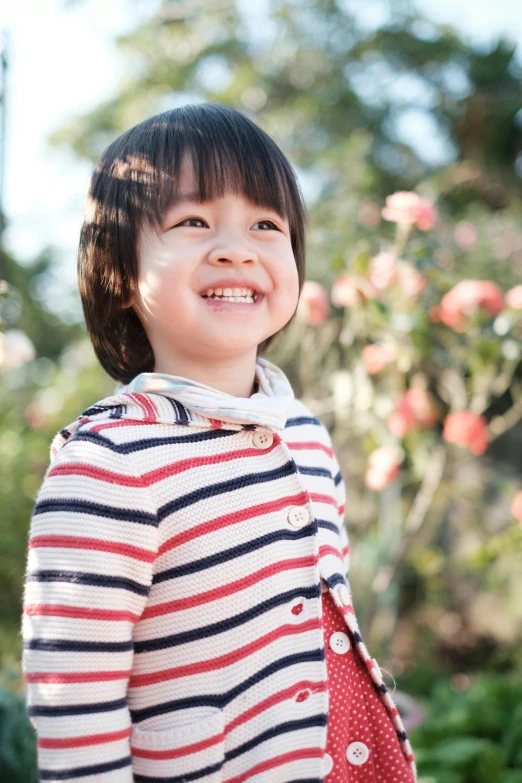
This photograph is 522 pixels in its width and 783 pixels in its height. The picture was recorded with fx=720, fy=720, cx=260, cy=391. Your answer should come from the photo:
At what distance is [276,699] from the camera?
3.46ft

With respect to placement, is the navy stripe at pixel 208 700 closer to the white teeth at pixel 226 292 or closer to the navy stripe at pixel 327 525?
the navy stripe at pixel 327 525

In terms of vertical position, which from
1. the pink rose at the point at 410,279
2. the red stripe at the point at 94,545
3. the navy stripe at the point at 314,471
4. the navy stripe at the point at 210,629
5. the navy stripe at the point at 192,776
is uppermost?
the pink rose at the point at 410,279

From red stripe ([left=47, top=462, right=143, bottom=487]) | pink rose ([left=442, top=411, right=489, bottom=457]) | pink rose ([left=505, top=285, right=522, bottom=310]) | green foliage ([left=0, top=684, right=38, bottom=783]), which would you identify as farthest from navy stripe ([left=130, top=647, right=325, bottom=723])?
pink rose ([left=505, top=285, right=522, bottom=310])

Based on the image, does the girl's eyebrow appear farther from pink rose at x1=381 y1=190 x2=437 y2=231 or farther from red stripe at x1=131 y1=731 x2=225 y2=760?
pink rose at x1=381 y1=190 x2=437 y2=231

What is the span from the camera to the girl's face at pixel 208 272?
1.09m

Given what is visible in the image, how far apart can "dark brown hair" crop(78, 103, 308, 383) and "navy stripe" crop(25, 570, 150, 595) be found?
47 centimetres

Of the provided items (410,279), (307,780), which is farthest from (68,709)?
(410,279)

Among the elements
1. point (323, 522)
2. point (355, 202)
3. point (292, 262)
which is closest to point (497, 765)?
point (323, 522)

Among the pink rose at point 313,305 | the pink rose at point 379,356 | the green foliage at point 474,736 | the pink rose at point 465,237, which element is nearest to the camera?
the green foliage at point 474,736

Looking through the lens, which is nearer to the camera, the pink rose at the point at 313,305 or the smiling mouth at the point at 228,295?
the smiling mouth at the point at 228,295

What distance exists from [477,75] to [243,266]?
Answer: 7882 mm

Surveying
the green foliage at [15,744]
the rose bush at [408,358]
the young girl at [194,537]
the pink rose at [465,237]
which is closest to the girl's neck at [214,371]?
the young girl at [194,537]

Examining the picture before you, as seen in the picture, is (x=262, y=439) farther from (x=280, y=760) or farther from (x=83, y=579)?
(x=280, y=760)

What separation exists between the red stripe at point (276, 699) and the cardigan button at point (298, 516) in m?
0.23
